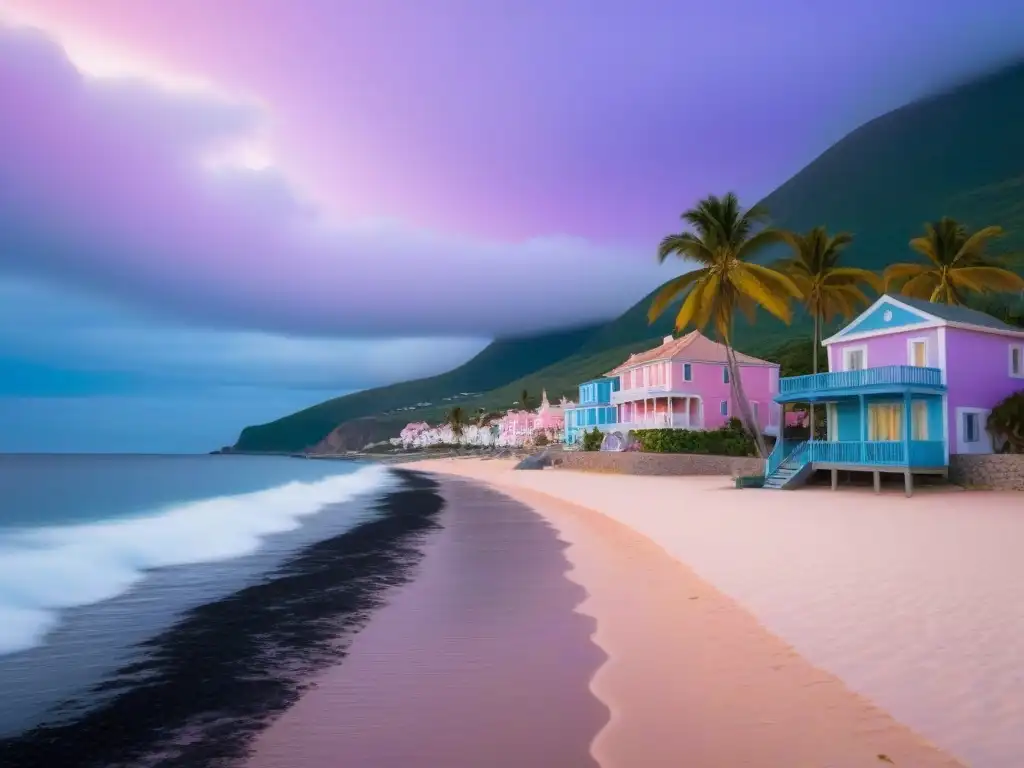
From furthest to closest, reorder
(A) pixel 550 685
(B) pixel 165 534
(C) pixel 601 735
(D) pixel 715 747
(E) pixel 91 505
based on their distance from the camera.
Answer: (E) pixel 91 505 < (B) pixel 165 534 < (A) pixel 550 685 < (C) pixel 601 735 < (D) pixel 715 747

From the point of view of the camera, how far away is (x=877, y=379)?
2641cm

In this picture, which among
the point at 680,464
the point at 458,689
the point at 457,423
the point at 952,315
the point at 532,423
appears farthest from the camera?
the point at 457,423

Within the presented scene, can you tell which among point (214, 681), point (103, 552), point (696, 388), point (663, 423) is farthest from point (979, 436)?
point (103, 552)

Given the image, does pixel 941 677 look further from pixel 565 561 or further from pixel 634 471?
pixel 634 471

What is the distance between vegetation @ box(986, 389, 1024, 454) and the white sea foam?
24681mm

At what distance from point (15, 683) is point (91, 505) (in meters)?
37.2

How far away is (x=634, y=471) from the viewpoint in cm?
4472

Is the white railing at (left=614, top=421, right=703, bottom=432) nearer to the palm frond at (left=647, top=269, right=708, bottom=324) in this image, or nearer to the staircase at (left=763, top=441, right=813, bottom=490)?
the palm frond at (left=647, top=269, right=708, bottom=324)

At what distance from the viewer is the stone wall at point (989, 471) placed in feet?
81.7

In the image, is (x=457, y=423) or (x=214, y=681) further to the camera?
(x=457, y=423)

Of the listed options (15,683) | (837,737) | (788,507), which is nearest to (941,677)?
(837,737)

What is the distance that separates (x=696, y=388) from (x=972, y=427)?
76.7 feet

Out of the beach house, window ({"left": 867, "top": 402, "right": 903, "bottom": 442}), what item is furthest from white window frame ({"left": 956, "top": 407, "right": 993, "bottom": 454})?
window ({"left": 867, "top": 402, "right": 903, "bottom": 442})

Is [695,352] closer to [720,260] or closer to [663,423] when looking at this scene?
[663,423]
